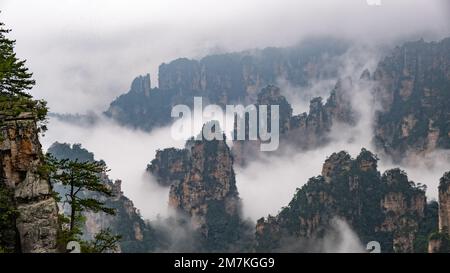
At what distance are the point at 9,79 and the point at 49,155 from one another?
482 centimetres

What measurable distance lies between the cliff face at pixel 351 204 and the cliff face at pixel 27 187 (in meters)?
109

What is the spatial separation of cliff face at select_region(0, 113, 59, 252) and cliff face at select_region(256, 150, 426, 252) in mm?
109464

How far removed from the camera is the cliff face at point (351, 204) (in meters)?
127

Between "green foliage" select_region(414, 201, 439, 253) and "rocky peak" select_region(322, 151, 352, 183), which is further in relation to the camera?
"rocky peak" select_region(322, 151, 352, 183)

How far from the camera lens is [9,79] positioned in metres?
28.4

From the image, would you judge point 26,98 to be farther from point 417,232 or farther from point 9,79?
point 417,232

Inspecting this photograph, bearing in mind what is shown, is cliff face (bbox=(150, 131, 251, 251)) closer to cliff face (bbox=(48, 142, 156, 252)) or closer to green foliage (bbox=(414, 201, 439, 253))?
cliff face (bbox=(48, 142, 156, 252))

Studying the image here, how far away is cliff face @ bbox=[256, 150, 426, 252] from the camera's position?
12694 centimetres

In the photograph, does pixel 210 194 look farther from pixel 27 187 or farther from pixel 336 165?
pixel 27 187

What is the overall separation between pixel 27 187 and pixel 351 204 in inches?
4814

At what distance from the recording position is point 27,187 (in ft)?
89.7

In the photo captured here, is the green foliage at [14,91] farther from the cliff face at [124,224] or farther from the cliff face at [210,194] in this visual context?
the cliff face at [210,194]

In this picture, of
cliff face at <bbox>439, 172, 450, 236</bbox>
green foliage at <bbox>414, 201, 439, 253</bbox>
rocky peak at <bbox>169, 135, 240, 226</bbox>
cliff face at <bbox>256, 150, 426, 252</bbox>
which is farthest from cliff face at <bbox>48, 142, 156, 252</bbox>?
cliff face at <bbox>439, 172, 450, 236</bbox>
